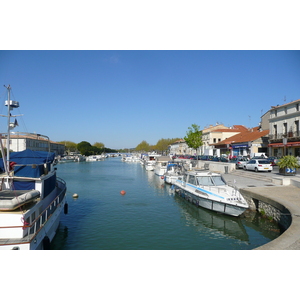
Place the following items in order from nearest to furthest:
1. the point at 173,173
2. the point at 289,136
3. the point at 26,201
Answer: the point at 26,201
the point at 173,173
the point at 289,136

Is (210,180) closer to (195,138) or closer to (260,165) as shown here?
(260,165)

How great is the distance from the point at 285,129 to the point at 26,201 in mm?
43743

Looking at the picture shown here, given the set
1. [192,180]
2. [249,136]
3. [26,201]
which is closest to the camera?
[26,201]

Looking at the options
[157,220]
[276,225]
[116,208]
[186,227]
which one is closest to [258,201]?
[276,225]

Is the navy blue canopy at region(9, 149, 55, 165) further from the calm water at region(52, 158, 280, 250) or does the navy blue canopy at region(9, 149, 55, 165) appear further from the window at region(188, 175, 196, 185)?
the window at region(188, 175, 196, 185)

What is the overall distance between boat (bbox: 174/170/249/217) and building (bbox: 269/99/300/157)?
75.3 ft

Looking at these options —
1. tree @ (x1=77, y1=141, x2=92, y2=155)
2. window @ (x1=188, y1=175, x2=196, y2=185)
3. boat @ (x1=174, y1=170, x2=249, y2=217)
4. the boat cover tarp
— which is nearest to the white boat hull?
boat @ (x1=174, y1=170, x2=249, y2=217)

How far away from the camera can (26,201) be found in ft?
34.7

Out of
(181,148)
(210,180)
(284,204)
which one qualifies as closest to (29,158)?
(210,180)

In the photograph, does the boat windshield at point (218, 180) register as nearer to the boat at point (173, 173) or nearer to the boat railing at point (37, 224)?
the boat at point (173, 173)

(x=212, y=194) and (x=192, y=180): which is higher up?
(x=192, y=180)

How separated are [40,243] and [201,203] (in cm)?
1207

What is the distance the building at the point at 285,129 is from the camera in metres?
40.3

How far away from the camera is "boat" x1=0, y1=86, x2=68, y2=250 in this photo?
9.45 meters
